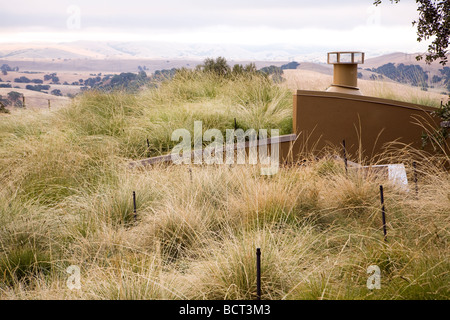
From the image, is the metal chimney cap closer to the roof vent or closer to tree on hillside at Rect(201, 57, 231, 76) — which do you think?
the roof vent

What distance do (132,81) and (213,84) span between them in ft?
7.38

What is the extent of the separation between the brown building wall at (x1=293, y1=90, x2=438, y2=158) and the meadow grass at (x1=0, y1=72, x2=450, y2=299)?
0.59 metres

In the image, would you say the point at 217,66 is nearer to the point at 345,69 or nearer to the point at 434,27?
the point at 345,69

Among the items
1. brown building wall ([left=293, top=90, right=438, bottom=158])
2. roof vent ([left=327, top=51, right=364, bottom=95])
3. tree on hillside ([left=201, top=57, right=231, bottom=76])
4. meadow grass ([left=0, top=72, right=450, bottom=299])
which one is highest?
tree on hillside ([left=201, top=57, right=231, bottom=76])

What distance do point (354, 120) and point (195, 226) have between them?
15.5ft

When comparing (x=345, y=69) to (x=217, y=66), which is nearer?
(x=345, y=69)

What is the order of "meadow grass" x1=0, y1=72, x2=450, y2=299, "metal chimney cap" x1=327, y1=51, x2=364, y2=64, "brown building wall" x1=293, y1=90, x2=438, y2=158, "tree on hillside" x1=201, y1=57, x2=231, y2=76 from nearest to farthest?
"meadow grass" x1=0, y1=72, x2=450, y2=299 < "brown building wall" x1=293, y1=90, x2=438, y2=158 < "metal chimney cap" x1=327, y1=51, x2=364, y2=64 < "tree on hillside" x1=201, y1=57, x2=231, y2=76

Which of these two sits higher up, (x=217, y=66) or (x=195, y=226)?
(x=217, y=66)

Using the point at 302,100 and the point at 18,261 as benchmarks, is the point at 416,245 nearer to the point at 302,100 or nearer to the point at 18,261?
the point at 18,261

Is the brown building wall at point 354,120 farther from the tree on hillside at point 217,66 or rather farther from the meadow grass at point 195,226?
the tree on hillside at point 217,66

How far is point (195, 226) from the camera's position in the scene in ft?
14.5

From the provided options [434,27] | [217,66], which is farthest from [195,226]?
[217,66]

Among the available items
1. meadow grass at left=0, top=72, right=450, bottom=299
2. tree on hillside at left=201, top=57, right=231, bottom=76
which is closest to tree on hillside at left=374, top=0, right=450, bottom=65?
meadow grass at left=0, top=72, right=450, bottom=299

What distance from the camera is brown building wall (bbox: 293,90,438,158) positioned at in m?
7.98
